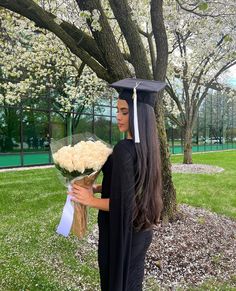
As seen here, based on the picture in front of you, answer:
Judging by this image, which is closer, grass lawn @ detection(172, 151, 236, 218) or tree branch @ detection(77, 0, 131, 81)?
tree branch @ detection(77, 0, 131, 81)

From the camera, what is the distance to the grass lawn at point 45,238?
4.31m

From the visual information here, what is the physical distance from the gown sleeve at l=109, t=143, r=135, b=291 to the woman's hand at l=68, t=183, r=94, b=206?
0.24 metres

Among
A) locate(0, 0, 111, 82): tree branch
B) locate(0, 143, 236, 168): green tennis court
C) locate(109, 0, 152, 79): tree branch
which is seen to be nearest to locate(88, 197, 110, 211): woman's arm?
locate(0, 0, 111, 82): tree branch

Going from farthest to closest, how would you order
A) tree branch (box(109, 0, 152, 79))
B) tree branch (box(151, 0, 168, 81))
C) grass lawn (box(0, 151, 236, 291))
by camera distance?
tree branch (box(151, 0, 168, 81))
tree branch (box(109, 0, 152, 79))
grass lawn (box(0, 151, 236, 291))

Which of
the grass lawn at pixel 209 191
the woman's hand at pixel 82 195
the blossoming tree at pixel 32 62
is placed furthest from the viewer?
the blossoming tree at pixel 32 62

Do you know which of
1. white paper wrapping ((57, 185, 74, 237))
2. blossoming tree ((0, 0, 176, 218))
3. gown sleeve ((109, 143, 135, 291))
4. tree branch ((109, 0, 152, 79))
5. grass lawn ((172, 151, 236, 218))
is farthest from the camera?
grass lawn ((172, 151, 236, 218))

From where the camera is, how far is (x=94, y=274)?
4434mm

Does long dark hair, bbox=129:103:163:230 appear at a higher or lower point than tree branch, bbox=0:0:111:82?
lower

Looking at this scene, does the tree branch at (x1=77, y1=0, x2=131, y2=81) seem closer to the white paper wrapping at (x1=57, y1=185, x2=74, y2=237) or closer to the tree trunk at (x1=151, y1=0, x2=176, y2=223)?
the tree trunk at (x1=151, y1=0, x2=176, y2=223)

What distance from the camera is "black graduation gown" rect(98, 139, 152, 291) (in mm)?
2379

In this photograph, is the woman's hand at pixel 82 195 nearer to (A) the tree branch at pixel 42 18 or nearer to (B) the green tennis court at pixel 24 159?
(A) the tree branch at pixel 42 18

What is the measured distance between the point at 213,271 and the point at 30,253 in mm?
2503

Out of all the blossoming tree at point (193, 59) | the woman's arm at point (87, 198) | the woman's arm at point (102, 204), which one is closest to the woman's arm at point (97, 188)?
the woman's arm at point (87, 198)

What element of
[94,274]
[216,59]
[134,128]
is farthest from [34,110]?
[134,128]
